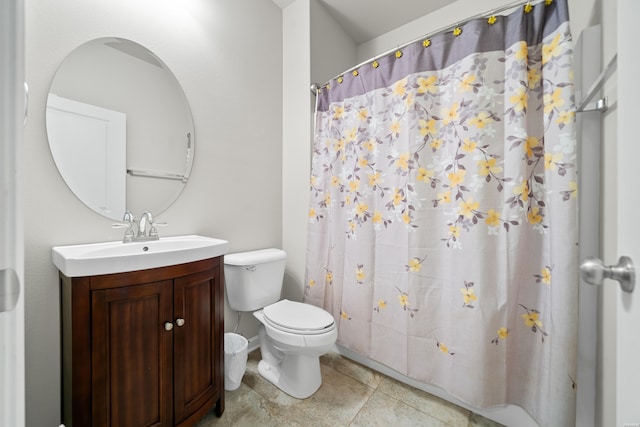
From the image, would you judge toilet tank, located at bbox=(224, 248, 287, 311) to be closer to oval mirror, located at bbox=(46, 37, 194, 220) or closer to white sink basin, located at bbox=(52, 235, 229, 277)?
white sink basin, located at bbox=(52, 235, 229, 277)

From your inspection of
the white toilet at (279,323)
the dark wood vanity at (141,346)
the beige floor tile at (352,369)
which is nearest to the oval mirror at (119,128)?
the dark wood vanity at (141,346)

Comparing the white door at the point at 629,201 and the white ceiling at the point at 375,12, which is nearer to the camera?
the white door at the point at 629,201

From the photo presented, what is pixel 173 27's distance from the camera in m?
1.42

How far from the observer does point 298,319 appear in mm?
1419

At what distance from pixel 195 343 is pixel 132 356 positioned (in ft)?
0.77

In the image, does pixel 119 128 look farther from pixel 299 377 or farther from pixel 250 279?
pixel 299 377

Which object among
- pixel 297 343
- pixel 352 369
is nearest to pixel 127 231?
pixel 297 343

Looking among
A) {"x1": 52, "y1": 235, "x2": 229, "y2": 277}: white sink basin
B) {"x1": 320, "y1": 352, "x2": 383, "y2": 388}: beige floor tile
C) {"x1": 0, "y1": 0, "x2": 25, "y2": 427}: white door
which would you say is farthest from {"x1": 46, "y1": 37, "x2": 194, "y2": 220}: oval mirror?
{"x1": 320, "y1": 352, "x2": 383, "y2": 388}: beige floor tile

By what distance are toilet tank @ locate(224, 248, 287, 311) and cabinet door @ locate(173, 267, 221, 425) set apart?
12.8 inches

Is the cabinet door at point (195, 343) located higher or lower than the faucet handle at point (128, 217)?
lower

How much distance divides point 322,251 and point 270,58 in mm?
1532

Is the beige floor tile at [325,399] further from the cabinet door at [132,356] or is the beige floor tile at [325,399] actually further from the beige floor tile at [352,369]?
the cabinet door at [132,356]

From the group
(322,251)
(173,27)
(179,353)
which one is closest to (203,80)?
(173,27)

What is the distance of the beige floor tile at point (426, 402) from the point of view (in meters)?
1.29
